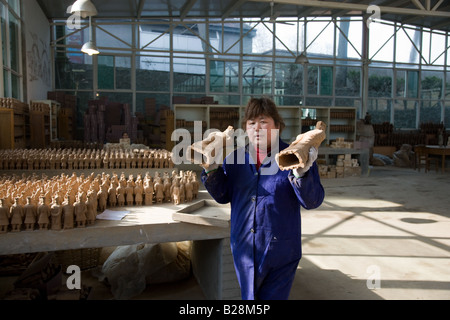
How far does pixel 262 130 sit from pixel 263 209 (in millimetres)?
475

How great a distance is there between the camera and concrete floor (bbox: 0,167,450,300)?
169 inches

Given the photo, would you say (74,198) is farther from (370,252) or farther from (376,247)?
(376,247)

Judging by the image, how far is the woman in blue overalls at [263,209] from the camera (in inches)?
92.7

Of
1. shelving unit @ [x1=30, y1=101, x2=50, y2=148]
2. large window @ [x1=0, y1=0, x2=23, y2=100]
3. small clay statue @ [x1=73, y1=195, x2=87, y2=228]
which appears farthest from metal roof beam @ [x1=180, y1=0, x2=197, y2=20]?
small clay statue @ [x1=73, y1=195, x2=87, y2=228]

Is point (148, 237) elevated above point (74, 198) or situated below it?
below

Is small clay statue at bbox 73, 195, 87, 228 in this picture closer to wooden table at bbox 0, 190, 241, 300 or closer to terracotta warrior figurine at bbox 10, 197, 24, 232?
wooden table at bbox 0, 190, 241, 300

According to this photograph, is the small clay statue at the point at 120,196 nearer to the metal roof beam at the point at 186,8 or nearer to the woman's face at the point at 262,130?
the woman's face at the point at 262,130

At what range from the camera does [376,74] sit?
1922cm

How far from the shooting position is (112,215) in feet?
12.5

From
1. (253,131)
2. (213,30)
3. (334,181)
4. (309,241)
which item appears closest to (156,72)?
(213,30)

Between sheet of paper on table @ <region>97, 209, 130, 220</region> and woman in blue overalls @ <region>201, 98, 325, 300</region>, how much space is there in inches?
62.4

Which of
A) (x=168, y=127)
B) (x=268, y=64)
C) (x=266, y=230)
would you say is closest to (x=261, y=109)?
(x=266, y=230)

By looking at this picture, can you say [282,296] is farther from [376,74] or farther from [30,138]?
[376,74]

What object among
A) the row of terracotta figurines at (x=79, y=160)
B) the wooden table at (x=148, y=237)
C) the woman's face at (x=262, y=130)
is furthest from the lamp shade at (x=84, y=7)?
the woman's face at (x=262, y=130)
